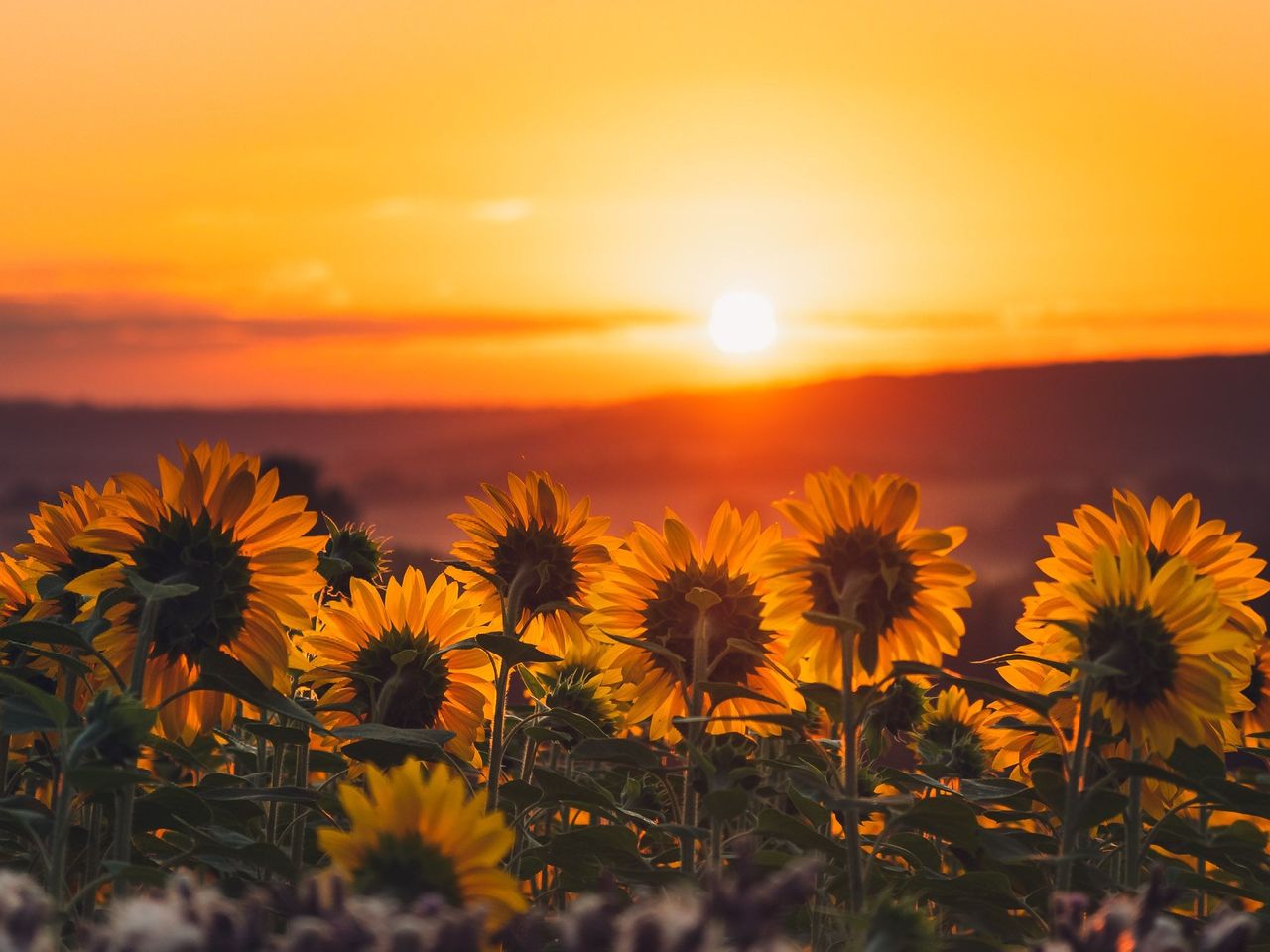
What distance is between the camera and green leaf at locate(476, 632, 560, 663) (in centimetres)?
320

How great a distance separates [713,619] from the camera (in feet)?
11.3

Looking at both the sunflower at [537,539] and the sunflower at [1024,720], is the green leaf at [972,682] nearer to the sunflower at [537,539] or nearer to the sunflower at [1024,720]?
the sunflower at [1024,720]

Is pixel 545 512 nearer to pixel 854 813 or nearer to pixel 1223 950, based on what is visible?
pixel 854 813

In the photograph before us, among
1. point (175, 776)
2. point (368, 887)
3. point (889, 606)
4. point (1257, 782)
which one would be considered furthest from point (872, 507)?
point (175, 776)

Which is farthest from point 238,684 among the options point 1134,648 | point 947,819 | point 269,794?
point 1134,648

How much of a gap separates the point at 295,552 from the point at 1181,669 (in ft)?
6.08

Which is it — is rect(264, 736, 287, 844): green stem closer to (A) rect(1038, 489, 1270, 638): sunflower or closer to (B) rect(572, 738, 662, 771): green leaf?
(B) rect(572, 738, 662, 771): green leaf

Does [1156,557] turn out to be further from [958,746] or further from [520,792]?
[520,792]

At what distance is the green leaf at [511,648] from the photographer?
3.20m

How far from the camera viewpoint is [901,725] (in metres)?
4.74

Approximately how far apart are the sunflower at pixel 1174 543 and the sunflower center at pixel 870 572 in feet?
2.50

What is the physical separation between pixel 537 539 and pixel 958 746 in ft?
5.93

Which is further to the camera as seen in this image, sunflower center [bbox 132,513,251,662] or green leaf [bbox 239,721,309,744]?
green leaf [bbox 239,721,309,744]

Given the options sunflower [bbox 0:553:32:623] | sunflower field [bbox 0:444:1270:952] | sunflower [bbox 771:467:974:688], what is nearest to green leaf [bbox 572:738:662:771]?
sunflower field [bbox 0:444:1270:952]
